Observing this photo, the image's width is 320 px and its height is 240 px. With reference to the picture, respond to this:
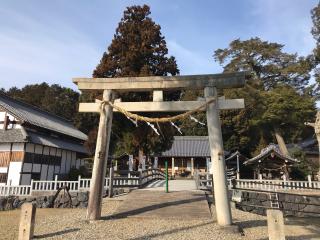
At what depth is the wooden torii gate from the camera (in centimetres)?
779

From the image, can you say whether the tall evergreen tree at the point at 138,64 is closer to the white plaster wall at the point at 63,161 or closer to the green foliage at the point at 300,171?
the white plaster wall at the point at 63,161

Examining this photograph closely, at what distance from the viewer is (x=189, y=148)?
37.7 m

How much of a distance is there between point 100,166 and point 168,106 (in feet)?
9.18

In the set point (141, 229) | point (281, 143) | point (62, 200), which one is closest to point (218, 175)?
point (141, 229)

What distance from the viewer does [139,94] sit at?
731 inches

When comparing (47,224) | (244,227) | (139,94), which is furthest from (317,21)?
(47,224)

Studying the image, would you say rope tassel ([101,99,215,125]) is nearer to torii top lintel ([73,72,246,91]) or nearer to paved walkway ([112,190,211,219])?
torii top lintel ([73,72,246,91])

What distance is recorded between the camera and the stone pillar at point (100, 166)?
8164mm

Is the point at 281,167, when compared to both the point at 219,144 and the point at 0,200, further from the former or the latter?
the point at 0,200

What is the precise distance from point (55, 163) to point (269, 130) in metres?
26.6

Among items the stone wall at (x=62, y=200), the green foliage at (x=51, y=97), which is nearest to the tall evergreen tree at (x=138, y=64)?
the stone wall at (x=62, y=200)

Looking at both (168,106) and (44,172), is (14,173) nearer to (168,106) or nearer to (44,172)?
(44,172)

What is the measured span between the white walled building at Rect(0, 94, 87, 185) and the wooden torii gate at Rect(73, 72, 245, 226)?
1439 centimetres

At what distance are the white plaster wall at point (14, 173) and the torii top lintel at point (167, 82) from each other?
14.7 m
